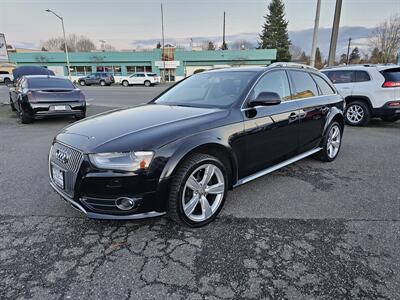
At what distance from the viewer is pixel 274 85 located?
3750mm

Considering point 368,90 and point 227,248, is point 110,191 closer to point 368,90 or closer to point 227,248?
point 227,248

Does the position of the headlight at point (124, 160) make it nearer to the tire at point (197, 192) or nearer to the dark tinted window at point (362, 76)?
the tire at point (197, 192)

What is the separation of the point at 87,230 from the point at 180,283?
48.9 inches

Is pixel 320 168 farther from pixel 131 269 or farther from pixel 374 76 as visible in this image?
pixel 374 76

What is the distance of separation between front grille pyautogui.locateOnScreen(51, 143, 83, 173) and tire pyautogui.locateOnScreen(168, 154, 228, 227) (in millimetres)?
903

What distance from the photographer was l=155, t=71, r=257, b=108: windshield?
343 centimetres

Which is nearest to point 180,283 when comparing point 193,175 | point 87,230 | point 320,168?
point 193,175

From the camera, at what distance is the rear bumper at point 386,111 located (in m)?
7.62

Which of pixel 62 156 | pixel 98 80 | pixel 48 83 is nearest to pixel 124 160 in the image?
pixel 62 156

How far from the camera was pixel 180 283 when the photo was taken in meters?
2.13

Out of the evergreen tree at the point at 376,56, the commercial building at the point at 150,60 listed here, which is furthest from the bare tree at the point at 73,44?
the evergreen tree at the point at 376,56

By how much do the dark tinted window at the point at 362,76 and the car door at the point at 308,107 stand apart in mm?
4405

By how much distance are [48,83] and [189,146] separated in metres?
7.57

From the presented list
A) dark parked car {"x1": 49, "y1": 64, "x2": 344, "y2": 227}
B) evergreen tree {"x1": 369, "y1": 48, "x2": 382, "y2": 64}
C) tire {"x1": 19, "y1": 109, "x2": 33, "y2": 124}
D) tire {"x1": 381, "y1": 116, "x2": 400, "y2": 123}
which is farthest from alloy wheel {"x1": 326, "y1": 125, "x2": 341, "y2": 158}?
evergreen tree {"x1": 369, "y1": 48, "x2": 382, "y2": 64}
